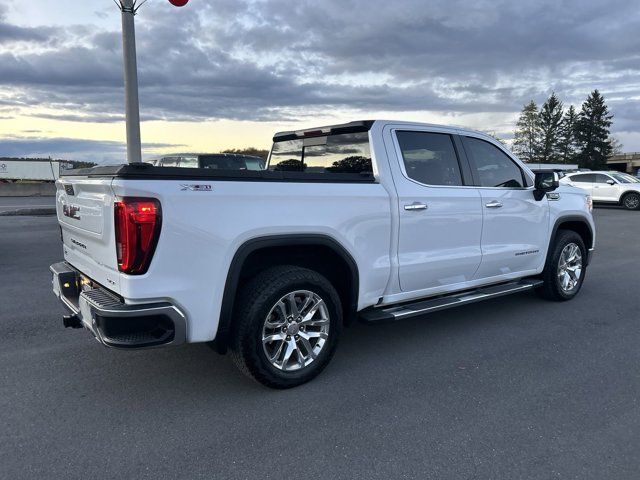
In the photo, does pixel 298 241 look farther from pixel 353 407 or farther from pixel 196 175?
pixel 353 407

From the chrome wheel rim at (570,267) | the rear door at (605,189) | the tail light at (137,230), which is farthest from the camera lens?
Result: the rear door at (605,189)

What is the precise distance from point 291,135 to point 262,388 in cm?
257

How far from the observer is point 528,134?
79.6m

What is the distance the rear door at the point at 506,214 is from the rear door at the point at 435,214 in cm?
17

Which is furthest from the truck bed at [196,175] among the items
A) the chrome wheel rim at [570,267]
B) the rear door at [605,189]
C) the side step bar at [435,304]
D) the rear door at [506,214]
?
the rear door at [605,189]

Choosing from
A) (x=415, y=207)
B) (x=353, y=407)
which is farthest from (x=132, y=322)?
(x=415, y=207)

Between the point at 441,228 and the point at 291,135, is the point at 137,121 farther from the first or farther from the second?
the point at 441,228

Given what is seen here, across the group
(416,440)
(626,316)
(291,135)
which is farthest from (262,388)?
(626,316)

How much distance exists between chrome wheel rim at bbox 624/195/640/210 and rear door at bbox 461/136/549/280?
18.4m

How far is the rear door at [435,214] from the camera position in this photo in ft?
13.6

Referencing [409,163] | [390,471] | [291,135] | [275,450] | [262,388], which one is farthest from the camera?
[291,135]

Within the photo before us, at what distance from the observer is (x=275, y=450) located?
2.85 m

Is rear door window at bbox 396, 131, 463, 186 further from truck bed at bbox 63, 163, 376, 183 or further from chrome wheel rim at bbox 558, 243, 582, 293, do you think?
chrome wheel rim at bbox 558, 243, 582, 293

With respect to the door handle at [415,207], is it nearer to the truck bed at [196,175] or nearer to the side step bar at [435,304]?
the truck bed at [196,175]
